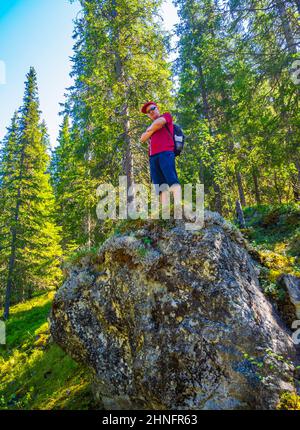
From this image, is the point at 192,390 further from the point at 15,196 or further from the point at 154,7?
the point at 15,196

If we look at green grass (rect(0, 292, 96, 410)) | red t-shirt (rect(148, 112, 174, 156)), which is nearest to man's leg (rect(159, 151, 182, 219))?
red t-shirt (rect(148, 112, 174, 156))

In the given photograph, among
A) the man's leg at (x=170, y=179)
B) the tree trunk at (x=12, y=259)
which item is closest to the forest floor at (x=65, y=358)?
the man's leg at (x=170, y=179)

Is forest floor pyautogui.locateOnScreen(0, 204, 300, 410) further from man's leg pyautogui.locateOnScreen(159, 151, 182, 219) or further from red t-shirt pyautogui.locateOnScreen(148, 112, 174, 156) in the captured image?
red t-shirt pyautogui.locateOnScreen(148, 112, 174, 156)

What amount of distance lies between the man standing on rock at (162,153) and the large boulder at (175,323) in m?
0.76

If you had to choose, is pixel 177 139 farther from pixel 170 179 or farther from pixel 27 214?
pixel 27 214

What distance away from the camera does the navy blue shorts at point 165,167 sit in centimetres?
621

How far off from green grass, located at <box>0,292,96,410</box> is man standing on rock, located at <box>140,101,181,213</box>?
15.6ft

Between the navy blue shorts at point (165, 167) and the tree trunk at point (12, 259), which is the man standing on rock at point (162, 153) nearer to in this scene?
the navy blue shorts at point (165, 167)

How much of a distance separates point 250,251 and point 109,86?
7.87m

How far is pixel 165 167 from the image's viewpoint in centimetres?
622

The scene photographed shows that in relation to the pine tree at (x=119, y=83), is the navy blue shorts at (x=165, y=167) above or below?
below

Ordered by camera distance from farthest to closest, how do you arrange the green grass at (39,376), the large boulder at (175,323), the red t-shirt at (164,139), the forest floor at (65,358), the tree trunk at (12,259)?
the tree trunk at (12,259)
the green grass at (39,376)
the forest floor at (65,358)
the red t-shirt at (164,139)
the large boulder at (175,323)

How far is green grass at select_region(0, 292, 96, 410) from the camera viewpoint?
8.09 m

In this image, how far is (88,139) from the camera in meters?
11.8
